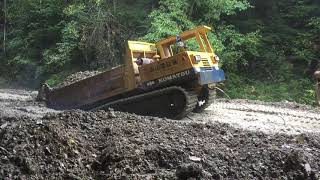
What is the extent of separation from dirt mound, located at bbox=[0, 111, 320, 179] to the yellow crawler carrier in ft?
9.82

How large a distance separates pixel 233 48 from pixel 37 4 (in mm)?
9114

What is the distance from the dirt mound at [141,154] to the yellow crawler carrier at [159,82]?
9.82 ft

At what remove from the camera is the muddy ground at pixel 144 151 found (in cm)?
491

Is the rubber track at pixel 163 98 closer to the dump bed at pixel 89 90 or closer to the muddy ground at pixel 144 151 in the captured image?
the dump bed at pixel 89 90

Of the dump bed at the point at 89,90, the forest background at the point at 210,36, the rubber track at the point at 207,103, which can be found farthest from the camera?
the forest background at the point at 210,36

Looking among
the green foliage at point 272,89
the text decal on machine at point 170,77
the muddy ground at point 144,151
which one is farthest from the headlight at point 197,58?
the green foliage at point 272,89

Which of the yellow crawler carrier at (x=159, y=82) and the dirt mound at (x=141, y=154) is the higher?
the yellow crawler carrier at (x=159, y=82)

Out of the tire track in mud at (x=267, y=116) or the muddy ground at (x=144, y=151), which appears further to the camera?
the tire track in mud at (x=267, y=116)

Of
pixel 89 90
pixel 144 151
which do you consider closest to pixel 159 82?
pixel 89 90

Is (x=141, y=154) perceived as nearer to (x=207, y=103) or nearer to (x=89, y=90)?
(x=207, y=103)

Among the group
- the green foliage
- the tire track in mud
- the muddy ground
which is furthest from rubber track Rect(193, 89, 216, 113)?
the green foliage

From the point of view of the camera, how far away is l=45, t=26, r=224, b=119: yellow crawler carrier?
31.4 feet

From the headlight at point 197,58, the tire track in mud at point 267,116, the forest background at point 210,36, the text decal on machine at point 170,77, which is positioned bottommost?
the tire track in mud at point 267,116

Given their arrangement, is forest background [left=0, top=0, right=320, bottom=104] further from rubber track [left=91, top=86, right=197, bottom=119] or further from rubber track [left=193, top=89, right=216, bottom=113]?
rubber track [left=91, top=86, right=197, bottom=119]
